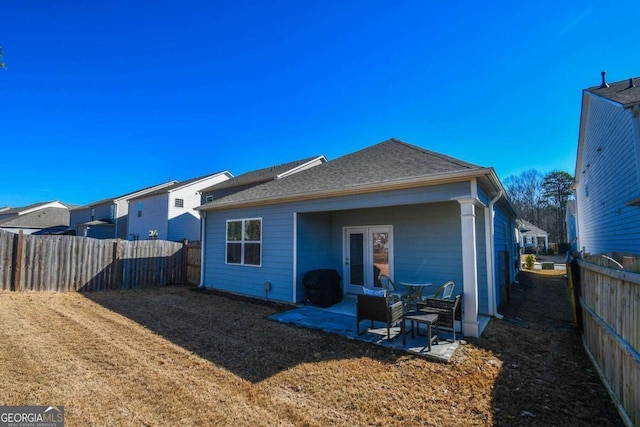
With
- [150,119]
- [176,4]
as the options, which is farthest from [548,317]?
[150,119]

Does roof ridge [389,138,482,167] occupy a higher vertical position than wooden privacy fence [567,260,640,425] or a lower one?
higher

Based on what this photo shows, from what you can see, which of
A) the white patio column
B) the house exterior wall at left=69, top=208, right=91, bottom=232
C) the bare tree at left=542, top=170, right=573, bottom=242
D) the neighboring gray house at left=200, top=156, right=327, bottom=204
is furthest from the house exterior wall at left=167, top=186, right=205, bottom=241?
the bare tree at left=542, top=170, right=573, bottom=242

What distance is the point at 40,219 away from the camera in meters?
33.5

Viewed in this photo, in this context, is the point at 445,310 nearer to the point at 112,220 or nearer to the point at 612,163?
the point at 612,163

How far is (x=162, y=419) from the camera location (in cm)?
274

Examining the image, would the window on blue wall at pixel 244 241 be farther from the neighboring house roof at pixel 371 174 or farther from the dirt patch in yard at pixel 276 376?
the dirt patch in yard at pixel 276 376

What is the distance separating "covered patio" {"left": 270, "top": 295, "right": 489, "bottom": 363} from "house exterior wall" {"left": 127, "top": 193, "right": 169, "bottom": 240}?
18473 mm

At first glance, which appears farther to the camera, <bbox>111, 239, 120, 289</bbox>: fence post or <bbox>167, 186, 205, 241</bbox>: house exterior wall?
<bbox>167, 186, 205, 241</bbox>: house exterior wall

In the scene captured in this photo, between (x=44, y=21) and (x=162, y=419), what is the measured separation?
11.0m

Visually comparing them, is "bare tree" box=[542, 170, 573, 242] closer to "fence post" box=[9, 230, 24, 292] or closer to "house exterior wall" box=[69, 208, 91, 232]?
"fence post" box=[9, 230, 24, 292]

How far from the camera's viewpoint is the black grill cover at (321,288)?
24.4 ft

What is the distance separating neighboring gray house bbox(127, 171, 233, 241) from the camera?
21812mm

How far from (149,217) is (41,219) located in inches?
844

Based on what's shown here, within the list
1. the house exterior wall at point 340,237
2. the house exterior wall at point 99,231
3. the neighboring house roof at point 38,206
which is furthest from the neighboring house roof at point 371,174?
the neighboring house roof at point 38,206
